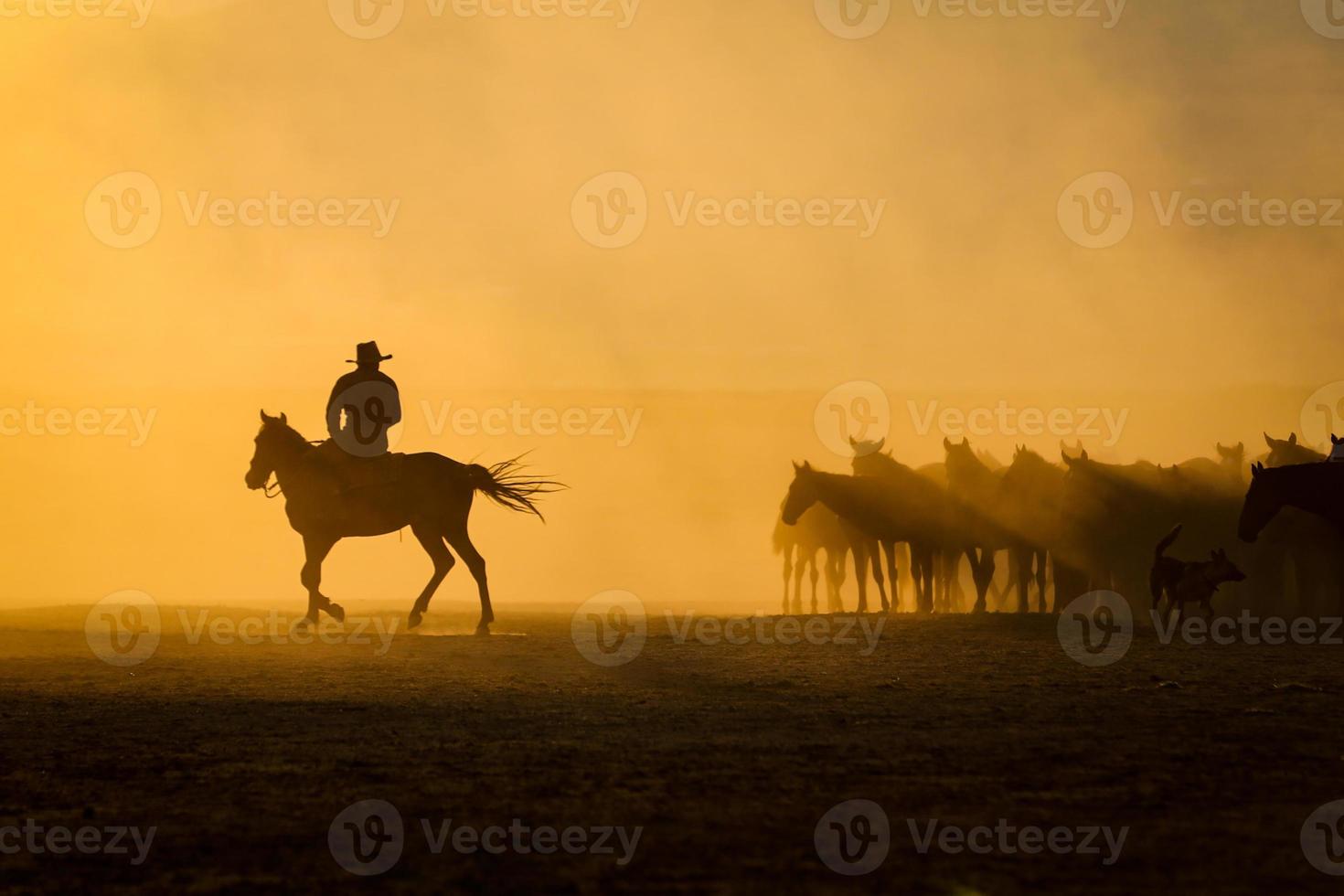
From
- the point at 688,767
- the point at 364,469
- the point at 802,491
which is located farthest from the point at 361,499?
the point at 688,767

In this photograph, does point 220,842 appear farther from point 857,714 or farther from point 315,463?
point 315,463

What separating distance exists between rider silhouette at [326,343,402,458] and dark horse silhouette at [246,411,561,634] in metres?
0.34

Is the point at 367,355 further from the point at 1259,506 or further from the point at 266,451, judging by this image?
the point at 1259,506

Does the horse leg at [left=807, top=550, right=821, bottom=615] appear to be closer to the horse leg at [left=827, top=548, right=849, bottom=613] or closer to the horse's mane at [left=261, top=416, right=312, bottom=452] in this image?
the horse leg at [left=827, top=548, right=849, bottom=613]

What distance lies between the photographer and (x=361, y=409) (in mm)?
24734

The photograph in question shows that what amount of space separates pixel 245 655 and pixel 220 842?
1416 cm

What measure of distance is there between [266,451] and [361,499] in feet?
5.72

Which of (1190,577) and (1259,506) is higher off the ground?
(1259,506)


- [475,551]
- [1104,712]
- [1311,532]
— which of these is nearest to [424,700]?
[1104,712]

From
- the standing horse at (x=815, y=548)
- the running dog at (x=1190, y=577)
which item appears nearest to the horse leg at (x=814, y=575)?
the standing horse at (x=815, y=548)

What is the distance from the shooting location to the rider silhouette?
24703mm

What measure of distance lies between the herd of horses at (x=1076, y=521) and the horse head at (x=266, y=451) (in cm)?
1203

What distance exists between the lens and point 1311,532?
30.7m

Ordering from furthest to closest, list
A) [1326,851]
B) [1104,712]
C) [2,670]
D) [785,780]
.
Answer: [2,670] < [1104,712] < [785,780] < [1326,851]
